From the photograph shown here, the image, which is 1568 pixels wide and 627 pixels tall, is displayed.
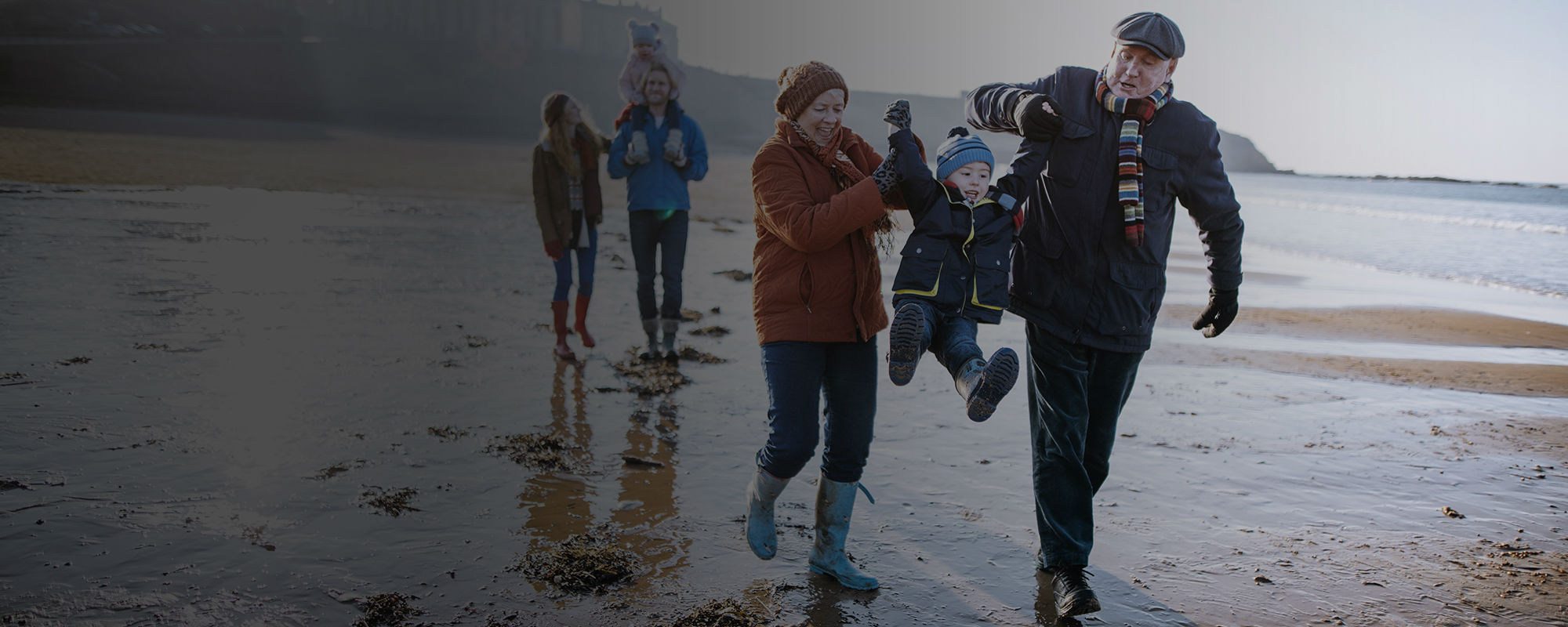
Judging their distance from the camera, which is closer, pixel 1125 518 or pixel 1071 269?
pixel 1071 269

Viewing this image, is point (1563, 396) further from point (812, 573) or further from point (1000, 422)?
point (812, 573)

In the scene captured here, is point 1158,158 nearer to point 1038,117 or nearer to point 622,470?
point 1038,117

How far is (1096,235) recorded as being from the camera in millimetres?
3098

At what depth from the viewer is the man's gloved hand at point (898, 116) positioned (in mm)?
2947

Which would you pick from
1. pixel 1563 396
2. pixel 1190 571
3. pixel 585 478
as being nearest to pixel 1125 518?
pixel 1190 571

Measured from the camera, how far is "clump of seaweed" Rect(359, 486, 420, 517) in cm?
366

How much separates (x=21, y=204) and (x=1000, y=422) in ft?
44.1

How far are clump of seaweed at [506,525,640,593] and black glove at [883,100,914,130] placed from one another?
5.99ft

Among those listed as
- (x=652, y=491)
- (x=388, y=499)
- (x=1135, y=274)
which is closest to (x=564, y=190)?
(x=652, y=491)

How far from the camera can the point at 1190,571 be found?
3492 mm

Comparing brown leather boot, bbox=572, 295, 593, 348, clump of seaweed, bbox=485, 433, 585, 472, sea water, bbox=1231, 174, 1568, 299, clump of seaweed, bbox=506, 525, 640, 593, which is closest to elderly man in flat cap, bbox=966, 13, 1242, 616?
clump of seaweed, bbox=506, 525, 640, 593

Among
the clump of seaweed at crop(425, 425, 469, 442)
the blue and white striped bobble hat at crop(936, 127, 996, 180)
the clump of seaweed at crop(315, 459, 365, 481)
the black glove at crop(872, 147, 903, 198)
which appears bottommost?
the clump of seaweed at crop(315, 459, 365, 481)

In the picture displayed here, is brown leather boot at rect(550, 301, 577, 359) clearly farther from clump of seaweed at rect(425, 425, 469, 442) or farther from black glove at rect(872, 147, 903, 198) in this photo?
black glove at rect(872, 147, 903, 198)

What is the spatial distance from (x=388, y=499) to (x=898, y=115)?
8.49 ft
